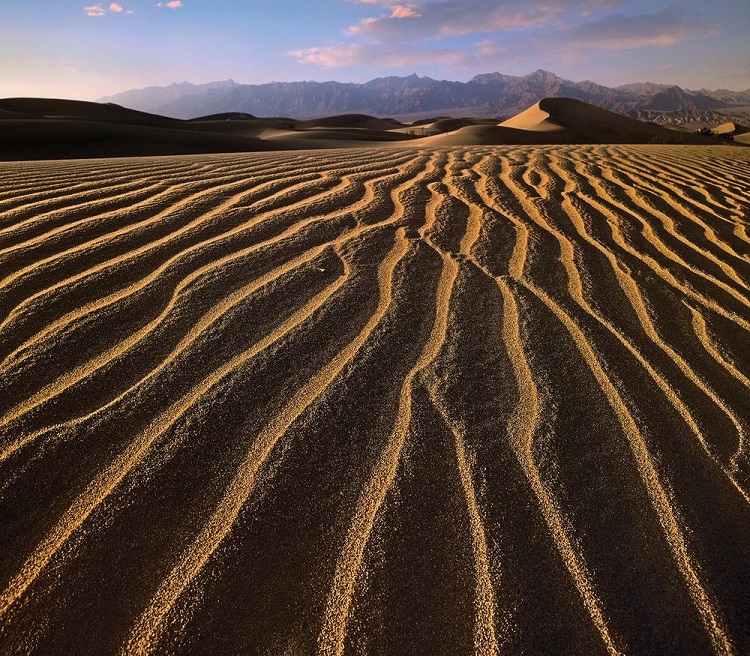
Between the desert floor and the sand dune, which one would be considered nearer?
the desert floor

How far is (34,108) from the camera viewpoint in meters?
30.9

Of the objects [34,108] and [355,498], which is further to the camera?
[34,108]

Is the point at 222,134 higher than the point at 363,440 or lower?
higher

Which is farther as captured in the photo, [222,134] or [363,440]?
[222,134]

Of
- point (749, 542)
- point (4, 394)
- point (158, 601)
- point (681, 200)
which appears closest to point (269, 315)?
point (4, 394)

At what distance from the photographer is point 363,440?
151cm

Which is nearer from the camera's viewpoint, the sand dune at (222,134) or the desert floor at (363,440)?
the desert floor at (363,440)

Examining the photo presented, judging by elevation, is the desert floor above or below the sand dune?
below

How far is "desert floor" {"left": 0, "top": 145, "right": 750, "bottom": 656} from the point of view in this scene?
1.08m

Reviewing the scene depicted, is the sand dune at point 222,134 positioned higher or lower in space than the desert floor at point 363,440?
higher

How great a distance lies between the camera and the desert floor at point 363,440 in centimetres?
108

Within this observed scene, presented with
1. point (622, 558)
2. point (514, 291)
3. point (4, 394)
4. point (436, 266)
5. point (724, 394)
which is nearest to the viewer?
point (622, 558)

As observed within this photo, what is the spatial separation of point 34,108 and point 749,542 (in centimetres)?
3999

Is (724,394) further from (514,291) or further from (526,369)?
(514,291)
